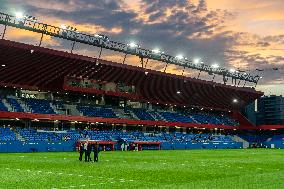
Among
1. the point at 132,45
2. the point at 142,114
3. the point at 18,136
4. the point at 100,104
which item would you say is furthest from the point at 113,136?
the point at 132,45

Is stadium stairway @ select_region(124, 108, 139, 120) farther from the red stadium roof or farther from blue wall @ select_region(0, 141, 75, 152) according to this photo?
blue wall @ select_region(0, 141, 75, 152)

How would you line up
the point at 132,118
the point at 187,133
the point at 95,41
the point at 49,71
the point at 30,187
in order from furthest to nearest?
1. the point at 187,133
2. the point at 132,118
3. the point at 95,41
4. the point at 49,71
5. the point at 30,187

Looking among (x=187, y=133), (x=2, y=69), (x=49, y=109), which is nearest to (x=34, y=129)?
(x=49, y=109)

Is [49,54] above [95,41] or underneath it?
underneath

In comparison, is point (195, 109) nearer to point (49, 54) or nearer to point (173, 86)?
point (173, 86)

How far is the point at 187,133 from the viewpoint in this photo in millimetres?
93312

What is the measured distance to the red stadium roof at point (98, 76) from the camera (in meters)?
61.7

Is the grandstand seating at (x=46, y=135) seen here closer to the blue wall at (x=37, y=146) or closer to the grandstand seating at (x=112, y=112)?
the blue wall at (x=37, y=146)

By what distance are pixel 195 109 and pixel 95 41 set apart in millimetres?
37876

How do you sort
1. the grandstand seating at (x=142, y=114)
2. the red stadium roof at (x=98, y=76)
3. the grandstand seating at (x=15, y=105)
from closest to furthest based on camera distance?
the red stadium roof at (x=98, y=76) < the grandstand seating at (x=15, y=105) < the grandstand seating at (x=142, y=114)

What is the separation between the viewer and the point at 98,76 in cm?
7606

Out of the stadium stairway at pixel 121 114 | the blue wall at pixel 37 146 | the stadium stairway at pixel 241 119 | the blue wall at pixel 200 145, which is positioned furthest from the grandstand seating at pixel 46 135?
the stadium stairway at pixel 241 119

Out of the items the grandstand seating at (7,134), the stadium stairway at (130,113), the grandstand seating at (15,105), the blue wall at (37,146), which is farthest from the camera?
the stadium stairway at (130,113)

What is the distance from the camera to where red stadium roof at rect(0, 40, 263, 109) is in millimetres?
61719
